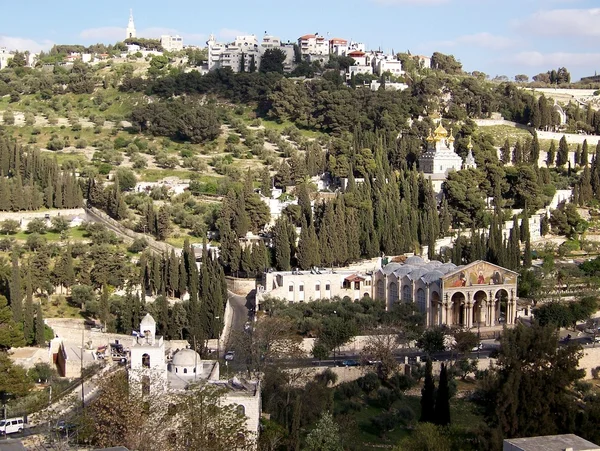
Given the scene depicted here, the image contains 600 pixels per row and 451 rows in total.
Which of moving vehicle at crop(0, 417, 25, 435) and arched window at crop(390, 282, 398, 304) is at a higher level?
arched window at crop(390, 282, 398, 304)

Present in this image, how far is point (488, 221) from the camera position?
64.0 metres

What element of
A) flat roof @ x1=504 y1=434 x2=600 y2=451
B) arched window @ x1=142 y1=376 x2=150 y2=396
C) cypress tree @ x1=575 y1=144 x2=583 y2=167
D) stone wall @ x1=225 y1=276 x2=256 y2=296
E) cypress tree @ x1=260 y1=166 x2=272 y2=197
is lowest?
stone wall @ x1=225 y1=276 x2=256 y2=296

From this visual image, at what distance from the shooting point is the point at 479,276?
52.3 meters

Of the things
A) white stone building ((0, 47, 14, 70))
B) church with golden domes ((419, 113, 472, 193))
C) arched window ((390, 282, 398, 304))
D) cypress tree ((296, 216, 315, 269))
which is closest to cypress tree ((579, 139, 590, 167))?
church with golden domes ((419, 113, 472, 193))

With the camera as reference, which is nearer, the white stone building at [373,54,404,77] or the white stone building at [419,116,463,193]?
the white stone building at [419,116,463,193]

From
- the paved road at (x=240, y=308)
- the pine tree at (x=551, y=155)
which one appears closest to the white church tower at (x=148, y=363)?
the paved road at (x=240, y=308)

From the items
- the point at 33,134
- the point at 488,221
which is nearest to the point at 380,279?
the point at 488,221

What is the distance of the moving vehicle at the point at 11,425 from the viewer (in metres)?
31.5

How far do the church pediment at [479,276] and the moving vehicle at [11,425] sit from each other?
25522mm

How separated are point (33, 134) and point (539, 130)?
4554 cm

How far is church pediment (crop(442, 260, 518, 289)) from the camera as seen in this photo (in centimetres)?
5153

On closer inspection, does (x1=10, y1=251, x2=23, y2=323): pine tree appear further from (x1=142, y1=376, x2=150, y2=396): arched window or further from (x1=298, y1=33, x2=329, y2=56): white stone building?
(x1=298, y1=33, x2=329, y2=56): white stone building

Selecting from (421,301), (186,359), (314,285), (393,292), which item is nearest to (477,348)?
(421,301)

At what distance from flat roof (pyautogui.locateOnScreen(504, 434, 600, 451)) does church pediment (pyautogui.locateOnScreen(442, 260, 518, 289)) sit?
23411mm
